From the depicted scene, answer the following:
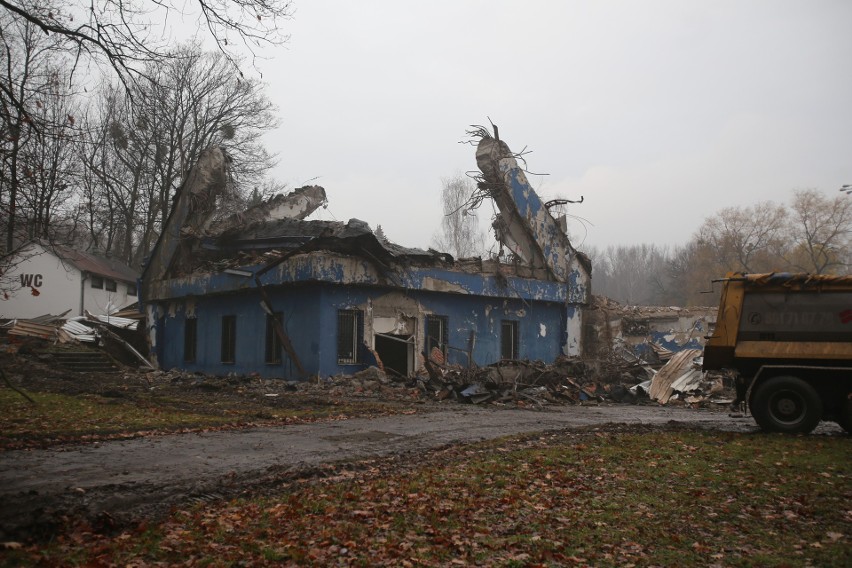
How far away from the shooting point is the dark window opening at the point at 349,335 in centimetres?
2152

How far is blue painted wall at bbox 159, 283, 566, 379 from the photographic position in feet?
69.3

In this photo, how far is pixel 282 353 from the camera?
2231 centimetres

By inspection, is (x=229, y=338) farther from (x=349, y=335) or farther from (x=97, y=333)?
(x=97, y=333)

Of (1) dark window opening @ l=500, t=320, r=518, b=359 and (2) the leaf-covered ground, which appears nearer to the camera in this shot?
(2) the leaf-covered ground

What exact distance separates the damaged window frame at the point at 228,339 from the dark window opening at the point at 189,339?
102 inches

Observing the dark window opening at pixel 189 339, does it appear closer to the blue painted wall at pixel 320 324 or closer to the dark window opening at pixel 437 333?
the blue painted wall at pixel 320 324

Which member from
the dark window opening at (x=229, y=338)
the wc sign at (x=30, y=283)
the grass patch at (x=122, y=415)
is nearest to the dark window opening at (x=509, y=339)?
the dark window opening at (x=229, y=338)

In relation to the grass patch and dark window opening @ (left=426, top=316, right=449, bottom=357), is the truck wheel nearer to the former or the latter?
the grass patch

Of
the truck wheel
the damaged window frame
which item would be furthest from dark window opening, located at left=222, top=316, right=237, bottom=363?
the truck wheel

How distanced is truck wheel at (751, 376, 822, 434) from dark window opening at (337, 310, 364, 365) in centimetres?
1273

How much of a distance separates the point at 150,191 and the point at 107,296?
1135 centimetres

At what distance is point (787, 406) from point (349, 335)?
1322 centimetres

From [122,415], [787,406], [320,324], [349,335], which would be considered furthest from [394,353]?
[787,406]

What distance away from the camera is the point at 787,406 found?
37.3 ft
